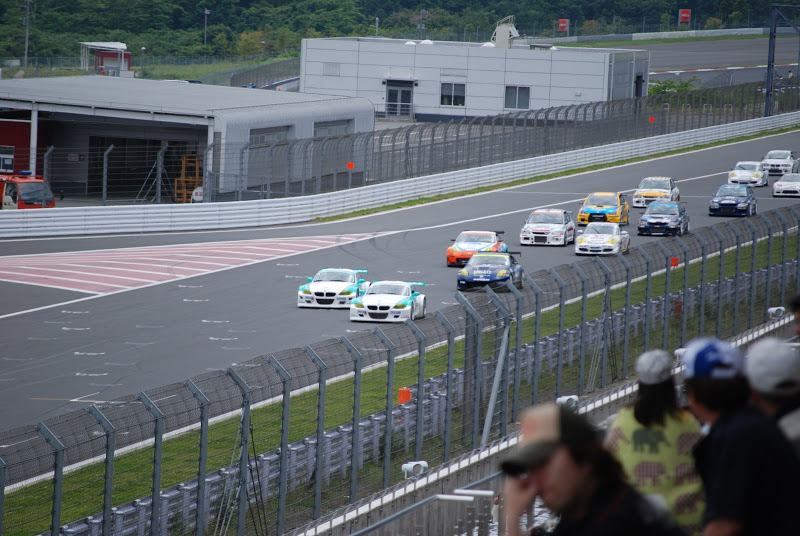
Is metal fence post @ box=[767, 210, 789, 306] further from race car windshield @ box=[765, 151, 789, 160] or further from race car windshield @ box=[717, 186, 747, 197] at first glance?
race car windshield @ box=[765, 151, 789, 160]

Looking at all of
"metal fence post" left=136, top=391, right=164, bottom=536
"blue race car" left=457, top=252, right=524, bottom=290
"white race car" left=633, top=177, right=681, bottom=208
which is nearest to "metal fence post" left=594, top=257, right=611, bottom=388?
"metal fence post" left=136, top=391, right=164, bottom=536

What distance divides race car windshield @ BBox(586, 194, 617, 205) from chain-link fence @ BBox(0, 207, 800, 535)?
19277 mm

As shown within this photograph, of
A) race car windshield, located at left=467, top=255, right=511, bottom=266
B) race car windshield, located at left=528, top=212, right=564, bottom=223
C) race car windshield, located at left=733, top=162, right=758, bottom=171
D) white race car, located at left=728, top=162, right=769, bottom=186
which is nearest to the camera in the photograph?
race car windshield, located at left=467, top=255, right=511, bottom=266

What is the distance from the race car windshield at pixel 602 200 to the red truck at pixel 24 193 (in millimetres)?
17611

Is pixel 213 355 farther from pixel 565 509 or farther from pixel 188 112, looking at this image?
pixel 188 112

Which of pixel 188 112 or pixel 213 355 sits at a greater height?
pixel 188 112

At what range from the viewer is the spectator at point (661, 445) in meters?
5.25

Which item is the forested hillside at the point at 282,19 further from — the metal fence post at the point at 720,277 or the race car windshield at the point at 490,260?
the metal fence post at the point at 720,277

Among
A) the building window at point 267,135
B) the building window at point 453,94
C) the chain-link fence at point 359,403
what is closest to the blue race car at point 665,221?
the building window at point 267,135

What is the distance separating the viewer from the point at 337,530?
10516 millimetres

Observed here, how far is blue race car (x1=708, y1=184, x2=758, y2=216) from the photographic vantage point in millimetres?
39625

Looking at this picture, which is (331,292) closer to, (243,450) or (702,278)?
(702,278)

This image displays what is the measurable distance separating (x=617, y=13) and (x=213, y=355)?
102540mm

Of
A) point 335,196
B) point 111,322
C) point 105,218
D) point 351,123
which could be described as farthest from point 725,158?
point 111,322
